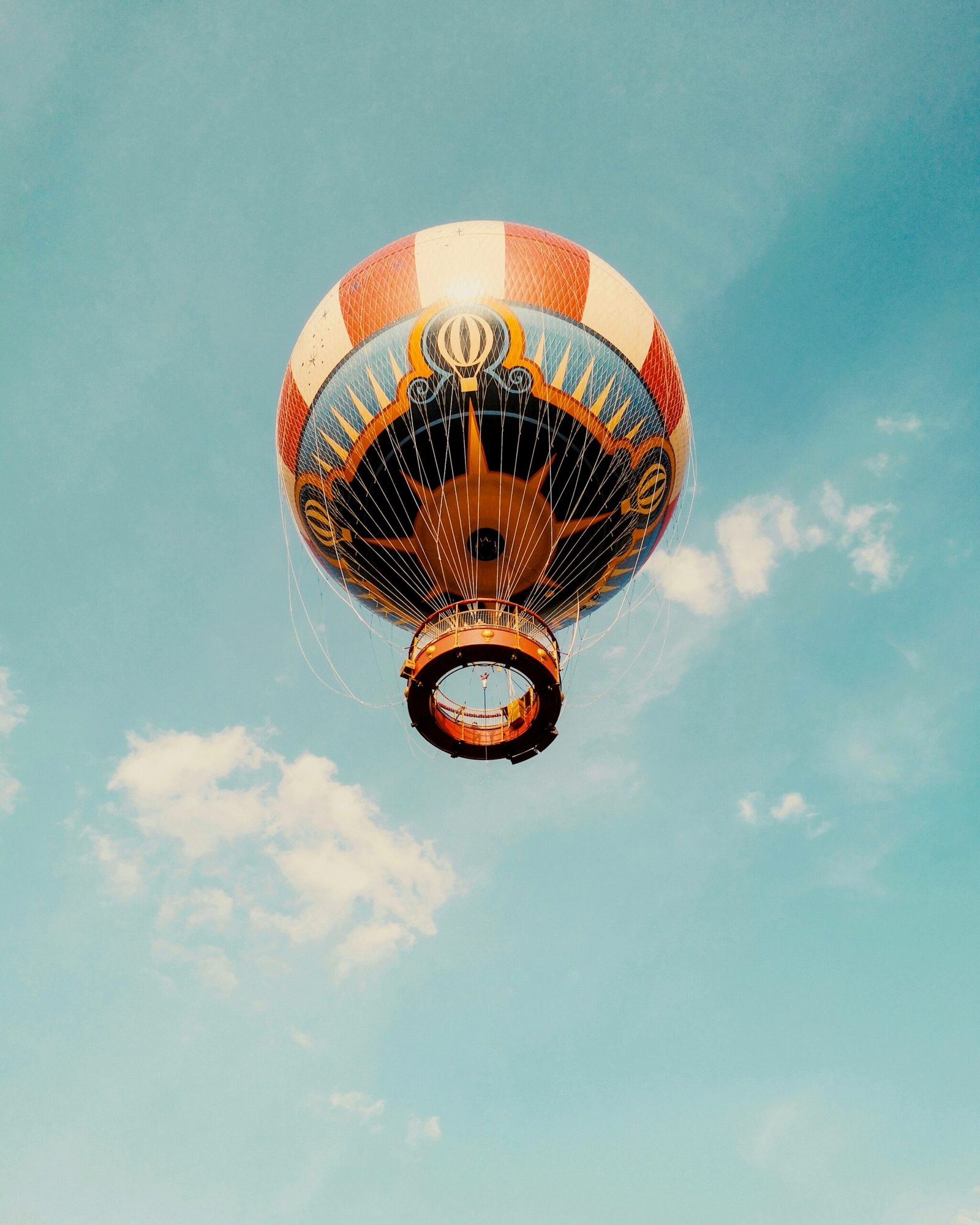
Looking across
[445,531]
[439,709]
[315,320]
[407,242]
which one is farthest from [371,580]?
[407,242]

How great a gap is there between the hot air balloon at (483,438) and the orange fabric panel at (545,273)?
1.5 inches

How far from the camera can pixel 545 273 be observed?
16047 mm

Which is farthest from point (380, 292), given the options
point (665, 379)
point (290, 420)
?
point (665, 379)

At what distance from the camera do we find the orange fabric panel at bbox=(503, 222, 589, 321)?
51.6 ft

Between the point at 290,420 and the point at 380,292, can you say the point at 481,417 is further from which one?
the point at 290,420

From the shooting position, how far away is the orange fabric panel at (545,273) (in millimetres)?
15719

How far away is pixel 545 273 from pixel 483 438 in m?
3.40

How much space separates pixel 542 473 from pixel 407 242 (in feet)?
17.7

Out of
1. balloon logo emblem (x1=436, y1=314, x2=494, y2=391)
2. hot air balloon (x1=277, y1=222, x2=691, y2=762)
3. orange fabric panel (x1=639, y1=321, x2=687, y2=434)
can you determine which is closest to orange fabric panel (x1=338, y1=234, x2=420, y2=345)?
hot air balloon (x1=277, y1=222, x2=691, y2=762)

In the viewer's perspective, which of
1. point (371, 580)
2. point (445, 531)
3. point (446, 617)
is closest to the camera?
point (446, 617)

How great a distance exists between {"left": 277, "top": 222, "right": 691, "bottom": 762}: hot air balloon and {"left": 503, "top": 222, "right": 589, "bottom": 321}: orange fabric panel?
0.04 metres

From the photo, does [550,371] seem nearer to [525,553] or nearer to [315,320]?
[525,553]

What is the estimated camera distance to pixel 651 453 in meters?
16.8

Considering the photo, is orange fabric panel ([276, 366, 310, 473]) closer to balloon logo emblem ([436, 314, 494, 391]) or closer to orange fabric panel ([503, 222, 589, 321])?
balloon logo emblem ([436, 314, 494, 391])
